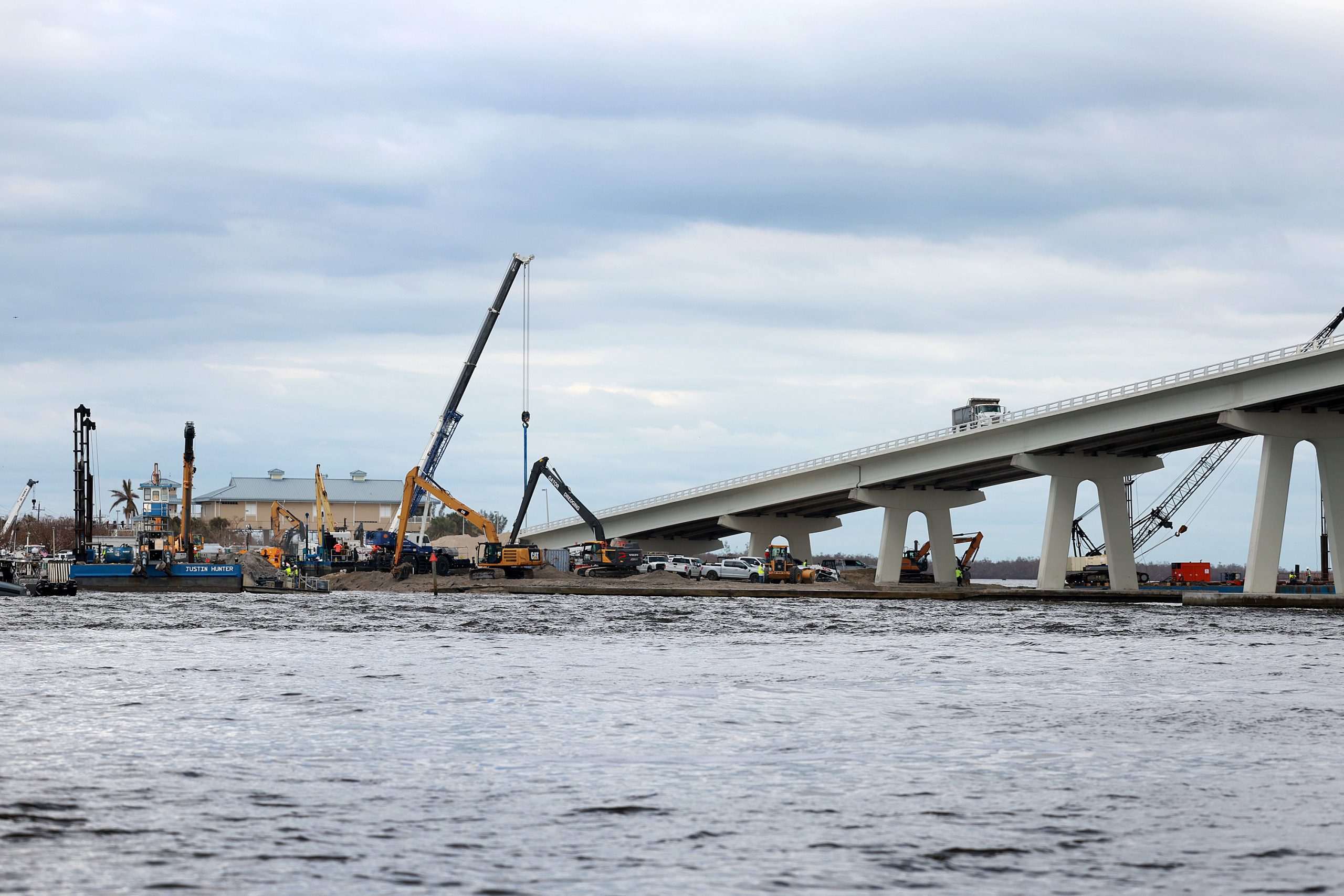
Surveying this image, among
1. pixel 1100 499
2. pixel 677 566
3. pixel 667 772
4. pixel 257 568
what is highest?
pixel 1100 499

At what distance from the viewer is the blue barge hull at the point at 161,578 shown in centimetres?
9638

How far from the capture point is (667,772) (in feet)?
61.1

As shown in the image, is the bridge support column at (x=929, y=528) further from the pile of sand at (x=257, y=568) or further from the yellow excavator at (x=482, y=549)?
the pile of sand at (x=257, y=568)

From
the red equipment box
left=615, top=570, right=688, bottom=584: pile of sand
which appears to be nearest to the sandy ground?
left=615, top=570, right=688, bottom=584: pile of sand

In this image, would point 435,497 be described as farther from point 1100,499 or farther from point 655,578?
point 1100,499

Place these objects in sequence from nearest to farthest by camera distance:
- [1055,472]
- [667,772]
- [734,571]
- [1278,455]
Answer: [667,772]
[1278,455]
[1055,472]
[734,571]

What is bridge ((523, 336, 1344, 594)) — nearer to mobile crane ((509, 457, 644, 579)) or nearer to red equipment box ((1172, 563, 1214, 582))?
mobile crane ((509, 457, 644, 579))

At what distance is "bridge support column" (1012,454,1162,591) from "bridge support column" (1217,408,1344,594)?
18734 millimetres

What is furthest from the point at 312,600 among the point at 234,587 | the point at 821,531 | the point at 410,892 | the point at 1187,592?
the point at 410,892

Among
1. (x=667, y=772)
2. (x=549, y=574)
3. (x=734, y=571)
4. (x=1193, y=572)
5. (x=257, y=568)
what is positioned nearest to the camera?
(x=667, y=772)

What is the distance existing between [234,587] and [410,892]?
91.6 metres

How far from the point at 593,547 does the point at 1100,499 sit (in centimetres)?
3833

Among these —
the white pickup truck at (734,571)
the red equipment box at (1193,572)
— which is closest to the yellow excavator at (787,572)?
the white pickup truck at (734,571)

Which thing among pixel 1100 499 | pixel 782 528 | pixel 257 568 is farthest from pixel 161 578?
pixel 1100 499
